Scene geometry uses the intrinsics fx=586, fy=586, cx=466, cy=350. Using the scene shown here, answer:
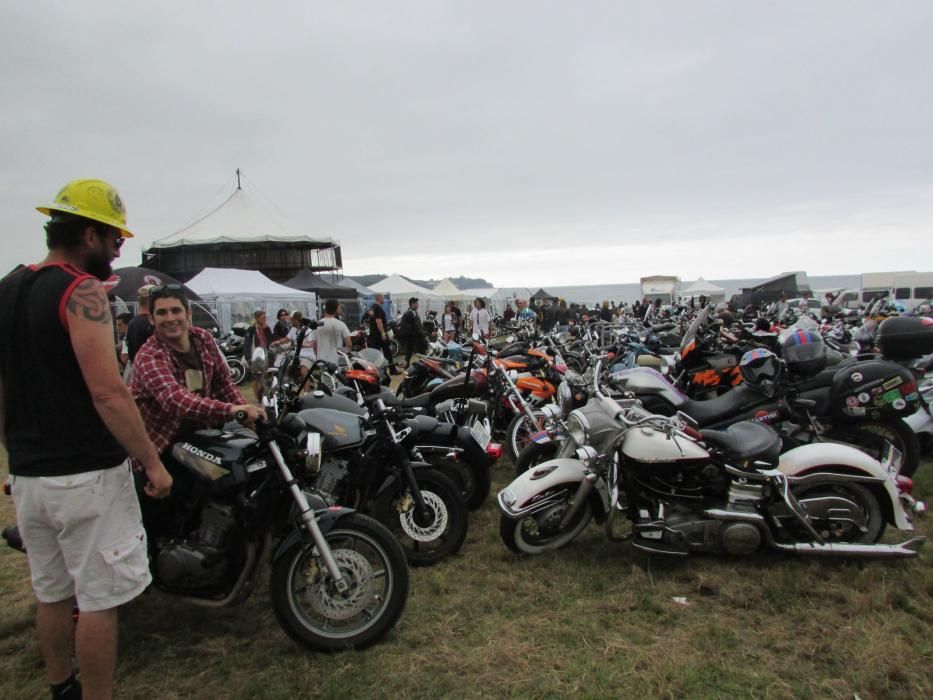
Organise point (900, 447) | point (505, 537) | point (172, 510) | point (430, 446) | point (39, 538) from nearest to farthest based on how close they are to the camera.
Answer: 1. point (39, 538)
2. point (172, 510)
3. point (505, 537)
4. point (430, 446)
5. point (900, 447)

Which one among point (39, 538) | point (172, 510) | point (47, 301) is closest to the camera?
point (47, 301)

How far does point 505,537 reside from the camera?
3801 mm

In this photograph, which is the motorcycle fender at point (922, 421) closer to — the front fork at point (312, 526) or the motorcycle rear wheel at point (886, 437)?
the motorcycle rear wheel at point (886, 437)

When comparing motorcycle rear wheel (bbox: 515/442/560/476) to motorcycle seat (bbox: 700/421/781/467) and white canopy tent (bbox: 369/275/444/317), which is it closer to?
motorcycle seat (bbox: 700/421/781/467)

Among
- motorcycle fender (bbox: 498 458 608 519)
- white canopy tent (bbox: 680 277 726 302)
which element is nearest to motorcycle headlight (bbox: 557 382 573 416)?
motorcycle fender (bbox: 498 458 608 519)

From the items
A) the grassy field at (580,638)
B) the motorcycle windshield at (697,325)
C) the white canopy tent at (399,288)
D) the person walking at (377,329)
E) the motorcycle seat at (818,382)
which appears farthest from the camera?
the white canopy tent at (399,288)

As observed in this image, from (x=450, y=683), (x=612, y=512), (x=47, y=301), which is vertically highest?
(x=47, y=301)

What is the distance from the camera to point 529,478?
146 inches

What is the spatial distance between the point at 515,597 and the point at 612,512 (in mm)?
766

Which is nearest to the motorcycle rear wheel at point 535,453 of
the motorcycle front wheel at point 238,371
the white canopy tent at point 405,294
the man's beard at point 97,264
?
the man's beard at point 97,264

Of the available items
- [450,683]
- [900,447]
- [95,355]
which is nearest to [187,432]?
[95,355]

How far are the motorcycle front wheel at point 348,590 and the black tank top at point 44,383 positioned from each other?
1056mm

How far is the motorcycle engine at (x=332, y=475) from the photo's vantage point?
3.66m

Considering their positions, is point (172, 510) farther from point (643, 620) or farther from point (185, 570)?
point (643, 620)
